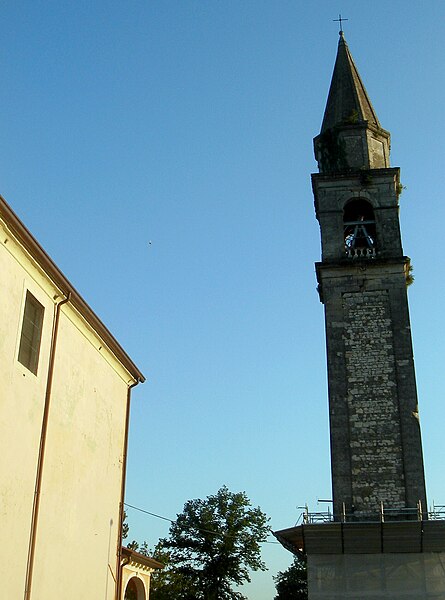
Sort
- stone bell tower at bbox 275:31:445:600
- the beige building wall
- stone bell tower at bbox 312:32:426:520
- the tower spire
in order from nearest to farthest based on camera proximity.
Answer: the beige building wall < stone bell tower at bbox 275:31:445:600 < stone bell tower at bbox 312:32:426:520 < the tower spire

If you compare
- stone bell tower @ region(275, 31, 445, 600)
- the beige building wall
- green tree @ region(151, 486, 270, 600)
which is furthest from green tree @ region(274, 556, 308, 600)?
the beige building wall

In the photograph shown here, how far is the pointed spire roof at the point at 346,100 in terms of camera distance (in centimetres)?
2670

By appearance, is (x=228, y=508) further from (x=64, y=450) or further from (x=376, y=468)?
(x=64, y=450)

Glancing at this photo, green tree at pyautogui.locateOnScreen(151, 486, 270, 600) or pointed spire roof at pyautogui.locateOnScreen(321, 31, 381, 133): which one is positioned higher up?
pointed spire roof at pyautogui.locateOnScreen(321, 31, 381, 133)

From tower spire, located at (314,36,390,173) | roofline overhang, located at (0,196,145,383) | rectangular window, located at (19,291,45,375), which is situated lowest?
rectangular window, located at (19,291,45,375)

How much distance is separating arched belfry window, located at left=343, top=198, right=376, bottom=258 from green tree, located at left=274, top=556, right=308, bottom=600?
105 ft

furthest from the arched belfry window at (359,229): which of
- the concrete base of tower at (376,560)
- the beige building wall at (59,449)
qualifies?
the beige building wall at (59,449)

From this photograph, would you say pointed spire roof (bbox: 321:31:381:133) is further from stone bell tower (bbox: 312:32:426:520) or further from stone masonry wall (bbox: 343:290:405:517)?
stone masonry wall (bbox: 343:290:405:517)

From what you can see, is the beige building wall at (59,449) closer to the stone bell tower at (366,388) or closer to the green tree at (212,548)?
the stone bell tower at (366,388)

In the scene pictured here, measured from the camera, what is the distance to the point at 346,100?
27.4 m

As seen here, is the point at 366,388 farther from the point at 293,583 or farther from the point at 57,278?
the point at 293,583

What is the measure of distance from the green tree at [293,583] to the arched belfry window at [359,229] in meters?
32.1

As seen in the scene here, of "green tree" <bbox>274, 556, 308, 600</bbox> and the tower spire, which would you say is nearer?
the tower spire

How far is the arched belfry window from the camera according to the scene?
24.2 metres
